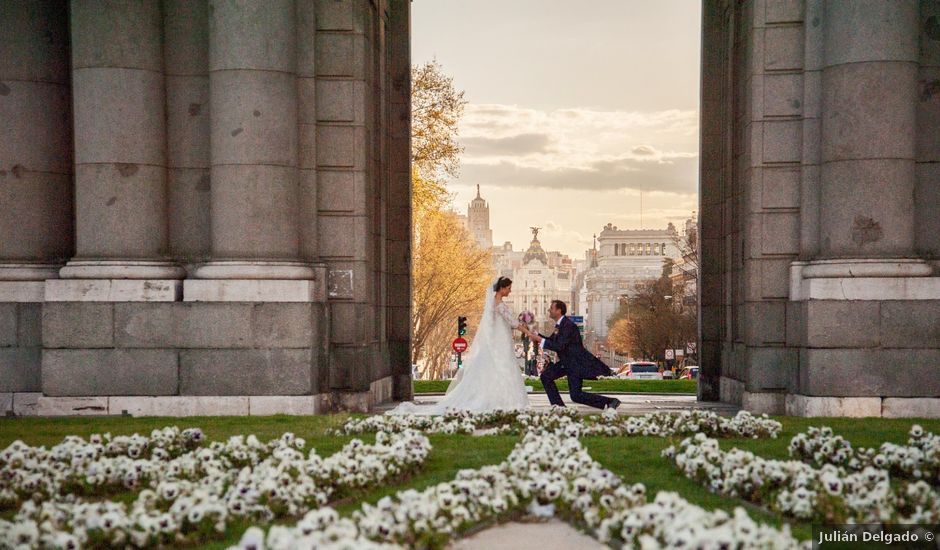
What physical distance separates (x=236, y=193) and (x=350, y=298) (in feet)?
8.40

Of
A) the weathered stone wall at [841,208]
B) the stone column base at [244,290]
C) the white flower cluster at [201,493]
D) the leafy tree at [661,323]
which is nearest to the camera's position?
the white flower cluster at [201,493]

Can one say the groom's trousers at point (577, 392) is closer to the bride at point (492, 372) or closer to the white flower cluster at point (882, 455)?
the bride at point (492, 372)

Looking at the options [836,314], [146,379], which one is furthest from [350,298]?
[836,314]

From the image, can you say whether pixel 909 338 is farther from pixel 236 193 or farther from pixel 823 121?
pixel 236 193

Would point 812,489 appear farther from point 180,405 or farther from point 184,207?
point 184,207

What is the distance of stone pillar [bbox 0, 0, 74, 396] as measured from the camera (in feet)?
53.4

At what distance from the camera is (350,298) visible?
55.9 ft

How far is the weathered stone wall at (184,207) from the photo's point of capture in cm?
1553

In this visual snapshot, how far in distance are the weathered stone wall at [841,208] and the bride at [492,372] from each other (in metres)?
3.61

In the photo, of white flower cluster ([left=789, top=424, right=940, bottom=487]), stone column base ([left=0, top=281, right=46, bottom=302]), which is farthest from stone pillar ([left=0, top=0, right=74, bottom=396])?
white flower cluster ([left=789, top=424, right=940, bottom=487])

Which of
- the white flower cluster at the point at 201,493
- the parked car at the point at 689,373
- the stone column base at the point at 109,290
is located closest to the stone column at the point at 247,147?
the stone column base at the point at 109,290

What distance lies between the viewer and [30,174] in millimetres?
16453

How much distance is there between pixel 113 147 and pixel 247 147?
6.56 feet

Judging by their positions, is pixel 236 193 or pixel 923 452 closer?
pixel 923 452
